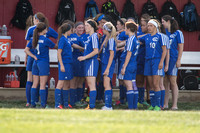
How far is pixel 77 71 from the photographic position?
990 centimetres

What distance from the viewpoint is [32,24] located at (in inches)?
394

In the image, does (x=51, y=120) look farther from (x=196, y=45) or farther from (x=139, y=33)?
(x=196, y=45)

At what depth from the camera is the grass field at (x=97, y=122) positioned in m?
5.36

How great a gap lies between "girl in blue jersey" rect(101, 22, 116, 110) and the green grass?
5.24 feet

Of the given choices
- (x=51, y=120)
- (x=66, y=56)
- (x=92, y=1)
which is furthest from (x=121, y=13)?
(x=51, y=120)

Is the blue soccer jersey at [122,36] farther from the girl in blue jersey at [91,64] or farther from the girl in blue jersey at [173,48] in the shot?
the girl in blue jersey at [91,64]

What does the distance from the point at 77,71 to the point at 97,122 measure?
4.01m

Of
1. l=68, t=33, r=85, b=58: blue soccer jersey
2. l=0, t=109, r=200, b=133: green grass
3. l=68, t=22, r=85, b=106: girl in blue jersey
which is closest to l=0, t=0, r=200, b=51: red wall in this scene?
l=68, t=22, r=85, b=106: girl in blue jersey

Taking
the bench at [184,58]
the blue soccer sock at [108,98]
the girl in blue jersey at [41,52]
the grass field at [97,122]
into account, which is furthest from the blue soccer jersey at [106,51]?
the bench at [184,58]

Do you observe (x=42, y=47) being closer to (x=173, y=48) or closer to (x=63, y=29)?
(x=63, y=29)

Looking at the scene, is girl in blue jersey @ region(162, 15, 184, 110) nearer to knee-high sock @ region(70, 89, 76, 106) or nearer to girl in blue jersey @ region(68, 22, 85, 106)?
girl in blue jersey @ region(68, 22, 85, 106)

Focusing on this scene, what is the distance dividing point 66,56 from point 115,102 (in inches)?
97.3

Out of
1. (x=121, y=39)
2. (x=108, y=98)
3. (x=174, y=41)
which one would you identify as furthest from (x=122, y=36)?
(x=108, y=98)

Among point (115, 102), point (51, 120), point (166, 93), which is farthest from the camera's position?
point (115, 102)
